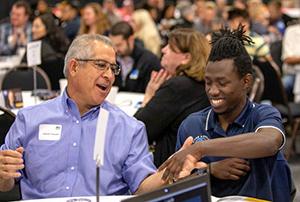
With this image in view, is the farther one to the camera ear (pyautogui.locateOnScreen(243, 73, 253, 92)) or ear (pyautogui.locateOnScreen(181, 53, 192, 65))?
ear (pyautogui.locateOnScreen(181, 53, 192, 65))

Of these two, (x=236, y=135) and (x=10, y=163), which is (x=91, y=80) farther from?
(x=236, y=135)

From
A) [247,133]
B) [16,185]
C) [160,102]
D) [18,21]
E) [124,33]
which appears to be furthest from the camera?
[18,21]

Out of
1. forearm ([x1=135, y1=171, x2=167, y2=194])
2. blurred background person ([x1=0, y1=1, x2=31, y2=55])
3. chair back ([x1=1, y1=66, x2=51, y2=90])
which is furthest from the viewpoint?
blurred background person ([x1=0, y1=1, x2=31, y2=55])

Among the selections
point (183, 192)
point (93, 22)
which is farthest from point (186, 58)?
point (93, 22)

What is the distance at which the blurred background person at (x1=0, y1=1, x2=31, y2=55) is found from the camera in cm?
905

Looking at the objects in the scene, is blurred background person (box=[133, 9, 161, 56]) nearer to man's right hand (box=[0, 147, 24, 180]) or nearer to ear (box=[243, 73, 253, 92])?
ear (box=[243, 73, 253, 92])

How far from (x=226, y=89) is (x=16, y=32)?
675 centimetres

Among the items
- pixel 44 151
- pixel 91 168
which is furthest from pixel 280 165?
pixel 44 151

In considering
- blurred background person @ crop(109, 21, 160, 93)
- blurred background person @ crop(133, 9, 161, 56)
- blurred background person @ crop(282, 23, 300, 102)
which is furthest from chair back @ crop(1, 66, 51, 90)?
blurred background person @ crop(133, 9, 161, 56)

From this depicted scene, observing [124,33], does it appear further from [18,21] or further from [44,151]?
[44,151]

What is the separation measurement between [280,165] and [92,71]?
2.94 ft

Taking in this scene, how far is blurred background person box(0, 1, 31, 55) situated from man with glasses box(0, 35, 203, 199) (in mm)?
6132

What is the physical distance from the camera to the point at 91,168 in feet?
9.58

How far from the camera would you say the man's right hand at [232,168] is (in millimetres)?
2797
